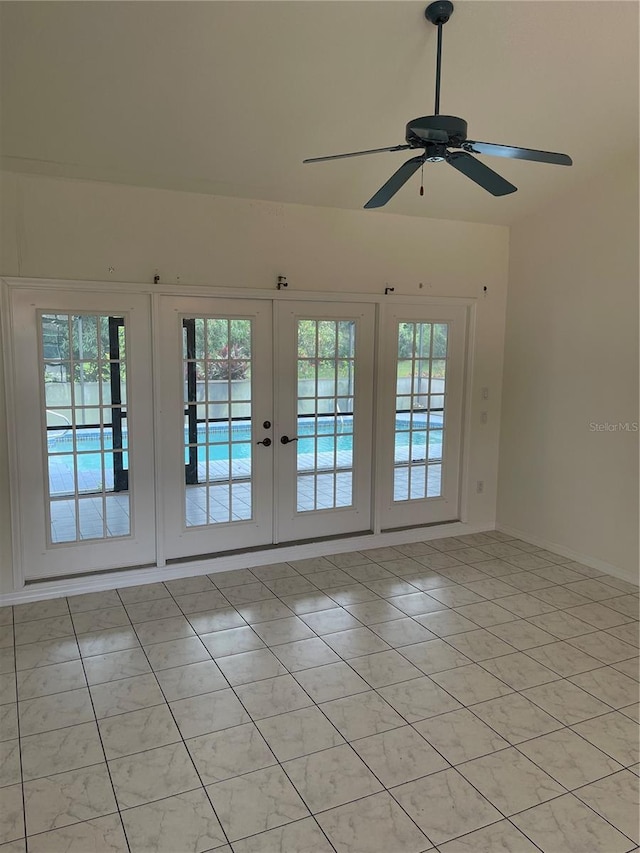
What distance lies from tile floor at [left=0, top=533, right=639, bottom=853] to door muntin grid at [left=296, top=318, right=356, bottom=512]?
888 mm

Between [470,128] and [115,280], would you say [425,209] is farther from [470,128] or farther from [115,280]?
[115,280]

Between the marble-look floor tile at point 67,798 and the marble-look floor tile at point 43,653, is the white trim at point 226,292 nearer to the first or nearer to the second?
the marble-look floor tile at point 43,653

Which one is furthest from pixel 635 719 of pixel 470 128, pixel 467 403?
pixel 470 128

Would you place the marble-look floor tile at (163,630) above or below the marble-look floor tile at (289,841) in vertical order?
above

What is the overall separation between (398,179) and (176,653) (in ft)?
9.02

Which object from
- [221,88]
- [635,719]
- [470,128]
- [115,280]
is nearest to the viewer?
[635,719]

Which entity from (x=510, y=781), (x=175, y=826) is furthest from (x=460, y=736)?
(x=175, y=826)

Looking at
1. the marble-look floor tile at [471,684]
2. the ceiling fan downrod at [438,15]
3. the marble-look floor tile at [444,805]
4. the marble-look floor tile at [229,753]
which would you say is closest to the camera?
the marble-look floor tile at [444,805]

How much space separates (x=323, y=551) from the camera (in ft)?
15.9

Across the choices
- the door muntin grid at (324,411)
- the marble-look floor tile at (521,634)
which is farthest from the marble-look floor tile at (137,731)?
the door muntin grid at (324,411)

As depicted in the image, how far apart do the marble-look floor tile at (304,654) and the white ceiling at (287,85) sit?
3041 mm

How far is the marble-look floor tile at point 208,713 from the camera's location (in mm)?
2650

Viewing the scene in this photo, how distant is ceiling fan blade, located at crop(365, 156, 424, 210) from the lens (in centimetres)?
258

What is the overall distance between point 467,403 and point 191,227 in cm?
282
